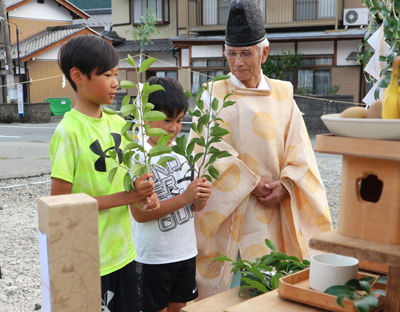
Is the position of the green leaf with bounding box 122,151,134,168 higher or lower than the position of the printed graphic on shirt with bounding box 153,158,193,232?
higher

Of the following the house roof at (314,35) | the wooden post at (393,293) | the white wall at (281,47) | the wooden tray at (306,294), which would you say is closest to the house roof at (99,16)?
the house roof at (314,35)

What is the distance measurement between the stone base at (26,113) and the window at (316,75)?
1042cm

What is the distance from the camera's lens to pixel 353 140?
1088mm

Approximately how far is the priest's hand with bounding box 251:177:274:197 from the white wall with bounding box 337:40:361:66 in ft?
48.2

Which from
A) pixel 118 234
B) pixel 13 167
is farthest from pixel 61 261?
pixel 13 167

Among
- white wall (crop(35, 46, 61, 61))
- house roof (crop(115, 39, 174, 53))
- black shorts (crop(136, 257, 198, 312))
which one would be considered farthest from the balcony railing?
black shorts (crop(136, 257, 198, 312))

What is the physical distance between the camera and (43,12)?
2577 centimetres

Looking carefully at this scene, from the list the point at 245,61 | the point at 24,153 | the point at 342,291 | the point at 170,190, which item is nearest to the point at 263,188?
the point at 170,190

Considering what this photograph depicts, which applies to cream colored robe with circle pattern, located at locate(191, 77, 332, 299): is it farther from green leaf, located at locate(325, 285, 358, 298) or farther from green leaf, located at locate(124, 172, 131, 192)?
green leaf, located at locate(325, 285, 358, 298)

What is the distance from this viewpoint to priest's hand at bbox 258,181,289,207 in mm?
2314

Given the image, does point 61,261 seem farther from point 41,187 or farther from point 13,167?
point 13,167

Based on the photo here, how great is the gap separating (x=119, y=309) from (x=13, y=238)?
3245 mm

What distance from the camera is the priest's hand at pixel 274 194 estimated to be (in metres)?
2.31

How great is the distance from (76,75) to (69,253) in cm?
91
